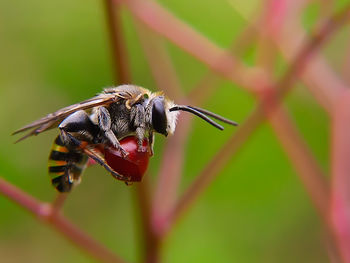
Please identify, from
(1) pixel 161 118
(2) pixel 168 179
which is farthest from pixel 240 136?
(1) pixel 161 118

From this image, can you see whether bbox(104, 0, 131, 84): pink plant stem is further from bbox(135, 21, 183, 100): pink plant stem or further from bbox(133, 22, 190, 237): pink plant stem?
bbox(135, 21, 183, 100): pink plant stem

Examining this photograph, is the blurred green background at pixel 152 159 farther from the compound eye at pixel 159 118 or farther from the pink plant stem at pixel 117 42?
the compound eye at pixel 159 118

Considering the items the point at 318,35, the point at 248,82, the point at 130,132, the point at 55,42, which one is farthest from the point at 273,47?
the point at 55,42

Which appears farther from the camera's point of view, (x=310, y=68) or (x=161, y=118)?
(x=310, y=68)

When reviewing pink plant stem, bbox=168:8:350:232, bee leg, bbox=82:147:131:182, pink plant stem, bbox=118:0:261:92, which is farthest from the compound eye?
pink plant stem, bbox=118:0:261:92

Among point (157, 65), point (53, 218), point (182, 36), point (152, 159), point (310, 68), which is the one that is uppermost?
point (310, 68)

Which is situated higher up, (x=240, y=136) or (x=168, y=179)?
(x=240, y=136)

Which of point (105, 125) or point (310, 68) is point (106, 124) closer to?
point (105, 125)

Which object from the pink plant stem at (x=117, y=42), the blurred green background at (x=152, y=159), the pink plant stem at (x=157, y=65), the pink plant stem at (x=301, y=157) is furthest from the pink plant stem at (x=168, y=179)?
the blurred green background at (x=152, y=159)

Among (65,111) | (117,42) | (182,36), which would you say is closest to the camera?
(65,111)
